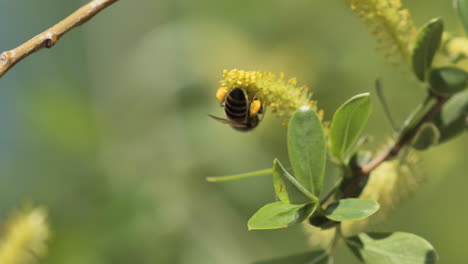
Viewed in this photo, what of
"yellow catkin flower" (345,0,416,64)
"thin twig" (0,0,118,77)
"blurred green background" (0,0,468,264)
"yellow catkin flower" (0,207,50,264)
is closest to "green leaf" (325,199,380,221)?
"yellow catkin flower" (345,0,416,64)

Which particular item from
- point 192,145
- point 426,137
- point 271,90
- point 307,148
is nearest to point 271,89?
point 271,90

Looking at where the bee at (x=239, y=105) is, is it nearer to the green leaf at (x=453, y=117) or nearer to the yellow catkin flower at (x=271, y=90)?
the yellow catkin flower at (x=271, y=90)

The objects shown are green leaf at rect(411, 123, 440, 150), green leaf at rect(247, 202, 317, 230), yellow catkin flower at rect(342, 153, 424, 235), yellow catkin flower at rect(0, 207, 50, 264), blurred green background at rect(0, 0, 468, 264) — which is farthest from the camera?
blurred green background at rect(0, 0, 468, 264)

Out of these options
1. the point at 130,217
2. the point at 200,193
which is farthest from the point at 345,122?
the point at 200,193

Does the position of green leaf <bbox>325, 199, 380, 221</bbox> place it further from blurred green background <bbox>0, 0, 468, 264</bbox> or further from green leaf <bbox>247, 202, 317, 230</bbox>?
blurred green background <bbox>0, 0, 468, 264</bbox>

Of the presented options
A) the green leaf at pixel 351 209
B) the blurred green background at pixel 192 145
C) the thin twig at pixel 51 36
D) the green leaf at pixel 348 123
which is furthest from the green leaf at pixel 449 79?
the blurred green background at pixel 192 145

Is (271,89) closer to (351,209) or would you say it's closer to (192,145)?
(351,209)
